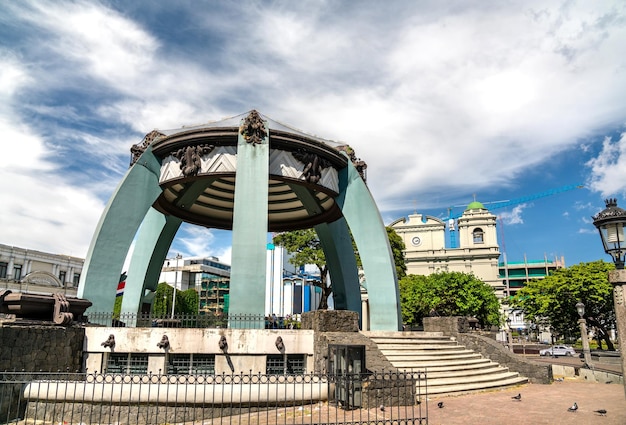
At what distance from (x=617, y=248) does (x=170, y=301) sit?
197 feet

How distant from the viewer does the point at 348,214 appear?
20.9 meters

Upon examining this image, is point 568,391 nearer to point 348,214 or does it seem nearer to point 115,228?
point 348,214

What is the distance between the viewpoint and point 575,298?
114ft

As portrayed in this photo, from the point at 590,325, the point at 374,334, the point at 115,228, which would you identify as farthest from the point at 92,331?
the point at 590,325

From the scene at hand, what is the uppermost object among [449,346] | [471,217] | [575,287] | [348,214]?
[471,217]

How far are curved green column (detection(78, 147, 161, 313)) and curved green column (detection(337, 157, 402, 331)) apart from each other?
8.95m

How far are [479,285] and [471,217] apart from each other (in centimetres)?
3461

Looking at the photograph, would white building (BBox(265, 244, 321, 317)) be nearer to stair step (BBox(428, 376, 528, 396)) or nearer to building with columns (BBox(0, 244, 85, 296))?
building with columns (BBox(0, 244, 85, 296))

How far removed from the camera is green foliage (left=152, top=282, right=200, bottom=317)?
5841 centimetres

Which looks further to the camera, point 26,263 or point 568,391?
point 26,263

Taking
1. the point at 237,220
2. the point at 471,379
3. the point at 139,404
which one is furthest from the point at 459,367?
the point at 139,404

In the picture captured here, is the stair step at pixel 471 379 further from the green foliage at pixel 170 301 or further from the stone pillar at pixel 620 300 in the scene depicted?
the green foliage at pixel 170 301

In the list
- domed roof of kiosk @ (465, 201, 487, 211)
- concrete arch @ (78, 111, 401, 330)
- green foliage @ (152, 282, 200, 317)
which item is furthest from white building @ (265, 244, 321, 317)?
concrete arch @ (78, 111, 401, 330)

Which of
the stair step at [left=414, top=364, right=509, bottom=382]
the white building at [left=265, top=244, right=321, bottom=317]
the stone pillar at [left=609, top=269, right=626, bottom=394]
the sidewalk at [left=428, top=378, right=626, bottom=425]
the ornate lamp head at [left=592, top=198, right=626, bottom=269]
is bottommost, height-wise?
the sidewalk at [left=428, top=378, right=626, bottom=425]
